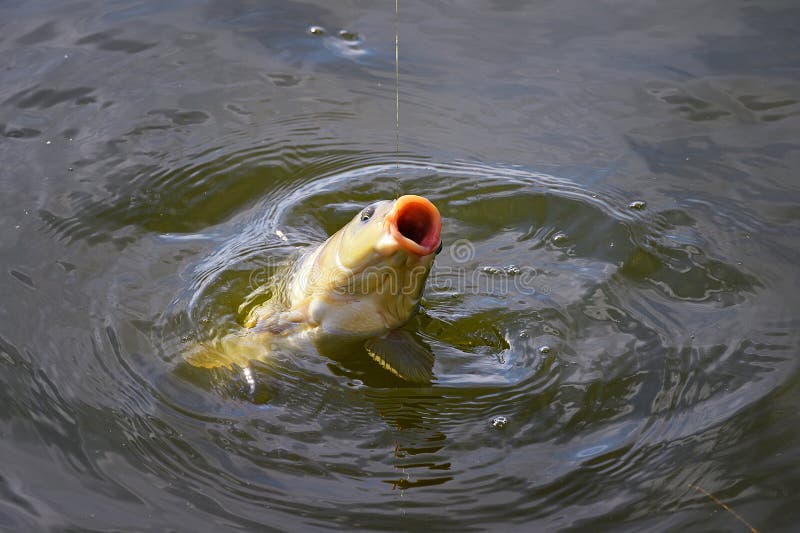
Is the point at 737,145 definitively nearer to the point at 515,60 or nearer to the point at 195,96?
the point at 515,60

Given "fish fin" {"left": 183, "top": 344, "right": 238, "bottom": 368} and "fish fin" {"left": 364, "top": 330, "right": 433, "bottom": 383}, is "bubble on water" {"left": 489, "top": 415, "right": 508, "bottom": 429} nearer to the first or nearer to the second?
"fish fin" {"left": 364, "top": 330, "right": 433, "bottom": 383}

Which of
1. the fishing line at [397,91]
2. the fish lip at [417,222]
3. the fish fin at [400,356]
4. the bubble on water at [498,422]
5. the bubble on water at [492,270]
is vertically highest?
the fish lip at [417,222]

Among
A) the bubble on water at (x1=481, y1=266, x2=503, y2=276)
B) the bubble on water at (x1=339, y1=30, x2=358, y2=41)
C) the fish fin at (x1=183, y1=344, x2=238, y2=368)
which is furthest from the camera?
the bubble on water at (x1=339, y1=30, x2=358, y2=41)

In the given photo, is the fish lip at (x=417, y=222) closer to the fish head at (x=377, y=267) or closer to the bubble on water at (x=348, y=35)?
the fish head at (x=377, y=267)

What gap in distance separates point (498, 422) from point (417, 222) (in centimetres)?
80

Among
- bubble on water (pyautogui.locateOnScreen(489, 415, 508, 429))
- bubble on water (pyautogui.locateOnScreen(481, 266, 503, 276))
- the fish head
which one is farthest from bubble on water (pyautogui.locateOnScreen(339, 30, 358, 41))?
bubble on water (pyautogui.locateOnScreen(489, 415, 508, 429))

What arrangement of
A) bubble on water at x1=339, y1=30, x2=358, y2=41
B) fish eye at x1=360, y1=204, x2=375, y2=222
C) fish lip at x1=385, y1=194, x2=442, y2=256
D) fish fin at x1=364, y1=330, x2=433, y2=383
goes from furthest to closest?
bubble on water at x1=339, y1=30, x2=358, y2=41
fish fin at x1=364, y1=330, x2=433, y2=383
fish eye at x1=360, y1=204, x2=375, y2=222
fish lip at x1=385, y1=194, x2=442, y2=256

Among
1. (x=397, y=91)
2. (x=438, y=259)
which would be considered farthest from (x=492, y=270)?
(x=397, y=91)

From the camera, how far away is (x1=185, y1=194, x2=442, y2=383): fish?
3.10 metres

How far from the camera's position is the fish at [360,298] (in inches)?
122

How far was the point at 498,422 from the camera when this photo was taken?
10.8ft

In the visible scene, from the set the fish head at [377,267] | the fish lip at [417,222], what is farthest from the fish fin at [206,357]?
the fish lip at [417,222]

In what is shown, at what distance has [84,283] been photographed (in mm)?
3914

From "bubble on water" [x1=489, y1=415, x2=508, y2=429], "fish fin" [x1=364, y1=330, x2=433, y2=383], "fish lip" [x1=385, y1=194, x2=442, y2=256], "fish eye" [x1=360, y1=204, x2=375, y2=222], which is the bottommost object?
"bubble on water" [x1=489, y1=415, x2=508, y2=429]
